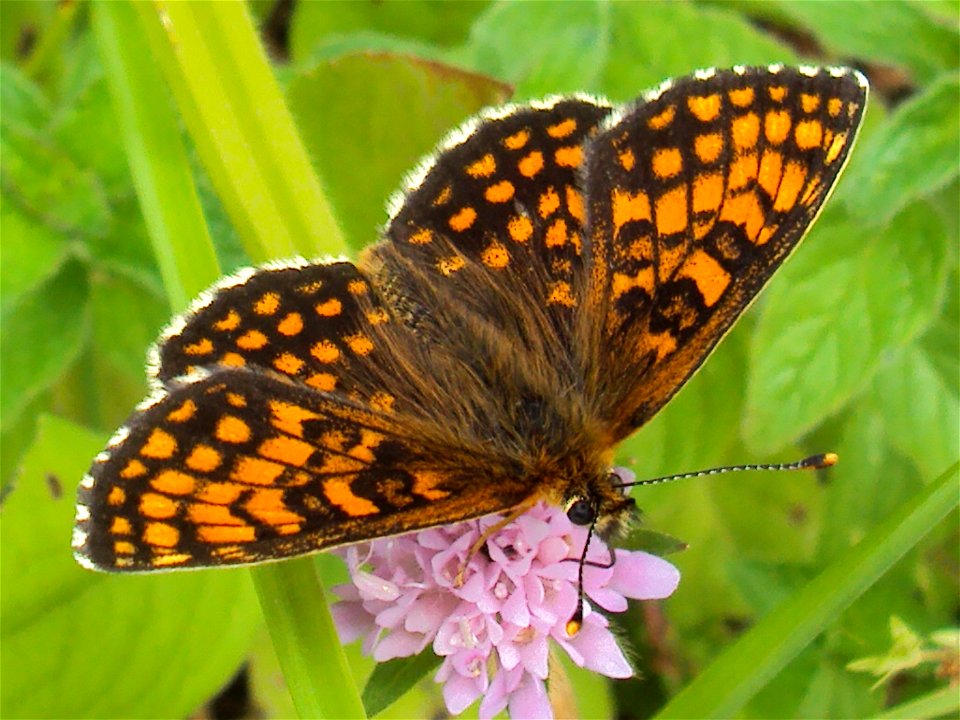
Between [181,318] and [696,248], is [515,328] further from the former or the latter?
[181,318]

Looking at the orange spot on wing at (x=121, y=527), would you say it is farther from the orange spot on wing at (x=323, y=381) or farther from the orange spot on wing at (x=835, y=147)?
the orange spot on wing at (x=835, y=147)

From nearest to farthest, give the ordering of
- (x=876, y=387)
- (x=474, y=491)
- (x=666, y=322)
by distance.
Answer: (x=474, y=491) → (x=666, y=322) → (x=876, y=387)

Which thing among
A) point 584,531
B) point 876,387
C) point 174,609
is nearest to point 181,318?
point 584,531

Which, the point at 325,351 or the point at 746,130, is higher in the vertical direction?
the point at 746,130

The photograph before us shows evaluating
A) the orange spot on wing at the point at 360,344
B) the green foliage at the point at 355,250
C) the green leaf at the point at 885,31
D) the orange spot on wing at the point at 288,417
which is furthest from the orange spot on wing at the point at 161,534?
the green leaf at the point at 885,31

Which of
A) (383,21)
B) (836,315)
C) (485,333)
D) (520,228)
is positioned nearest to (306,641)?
(485,333)

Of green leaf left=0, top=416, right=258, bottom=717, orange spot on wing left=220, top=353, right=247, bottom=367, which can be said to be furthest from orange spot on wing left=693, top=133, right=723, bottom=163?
green leaf left=0, top=416, right=258, bottom=717

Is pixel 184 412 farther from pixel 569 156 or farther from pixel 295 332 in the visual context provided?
pixel 569 156
